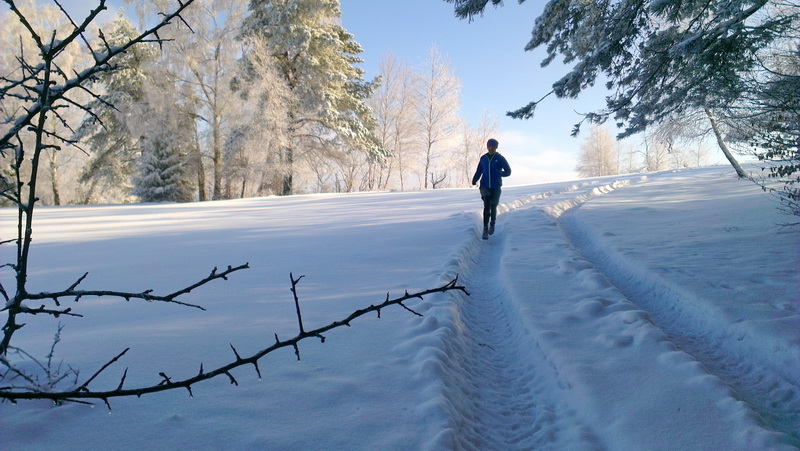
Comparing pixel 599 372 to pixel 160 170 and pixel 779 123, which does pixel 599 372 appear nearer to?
pixel 779 123

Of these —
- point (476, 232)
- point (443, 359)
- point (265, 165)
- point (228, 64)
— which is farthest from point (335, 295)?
point (228, 64)

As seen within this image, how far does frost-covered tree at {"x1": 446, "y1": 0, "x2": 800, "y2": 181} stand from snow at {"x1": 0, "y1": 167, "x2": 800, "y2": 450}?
2089mm

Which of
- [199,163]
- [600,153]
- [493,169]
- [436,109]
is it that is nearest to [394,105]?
[436,109]

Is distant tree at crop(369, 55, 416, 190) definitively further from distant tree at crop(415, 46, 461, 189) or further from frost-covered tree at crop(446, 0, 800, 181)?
frost-covered tree at crop(446, 0, 800, 181)

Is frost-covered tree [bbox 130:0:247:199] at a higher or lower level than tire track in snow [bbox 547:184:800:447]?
higher

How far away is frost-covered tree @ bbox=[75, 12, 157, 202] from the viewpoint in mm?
18953

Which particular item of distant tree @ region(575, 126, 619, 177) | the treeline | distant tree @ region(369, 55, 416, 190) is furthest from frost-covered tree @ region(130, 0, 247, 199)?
distant tree @ region(575, 126, 619, 177)

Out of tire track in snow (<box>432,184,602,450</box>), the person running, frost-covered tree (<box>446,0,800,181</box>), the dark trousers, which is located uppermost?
frost-covered tree (<box>446,0,800,181</box>)

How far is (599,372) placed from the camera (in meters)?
2.68

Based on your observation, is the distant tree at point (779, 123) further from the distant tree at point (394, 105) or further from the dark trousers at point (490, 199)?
the distant tree at point (394, 105)

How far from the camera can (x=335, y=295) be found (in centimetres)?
395

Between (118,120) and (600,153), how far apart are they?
49.8 m

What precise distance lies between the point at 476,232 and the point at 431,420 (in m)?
5.93

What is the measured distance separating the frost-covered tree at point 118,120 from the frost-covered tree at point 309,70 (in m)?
5.77
